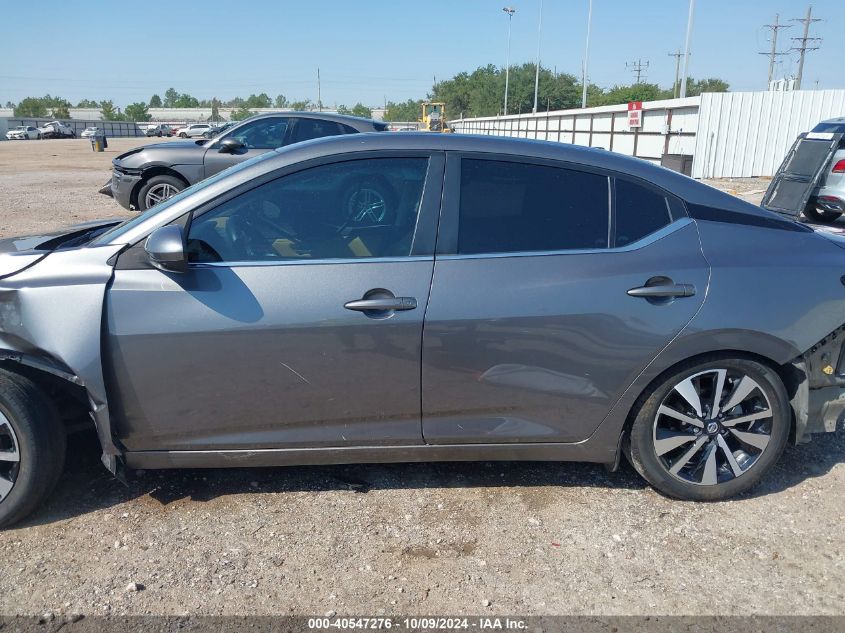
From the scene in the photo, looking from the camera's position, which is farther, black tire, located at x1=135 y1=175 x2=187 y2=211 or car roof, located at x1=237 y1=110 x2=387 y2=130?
car roof, located at x1=237 y1=110 x2=387 y2=130

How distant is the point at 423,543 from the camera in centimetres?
299

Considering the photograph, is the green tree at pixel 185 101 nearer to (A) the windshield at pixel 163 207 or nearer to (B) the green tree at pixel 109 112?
(B) the green tree at pixel 109 112

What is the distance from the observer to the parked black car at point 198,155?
10.3m

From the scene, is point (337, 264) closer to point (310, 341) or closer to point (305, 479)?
point (310, 341)

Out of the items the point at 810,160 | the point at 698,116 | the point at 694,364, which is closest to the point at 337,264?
the point at 694,364

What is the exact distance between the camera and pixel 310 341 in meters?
2.90

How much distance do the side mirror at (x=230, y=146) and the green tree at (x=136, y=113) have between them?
13559 centimetres

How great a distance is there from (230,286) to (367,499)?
125 centimetres

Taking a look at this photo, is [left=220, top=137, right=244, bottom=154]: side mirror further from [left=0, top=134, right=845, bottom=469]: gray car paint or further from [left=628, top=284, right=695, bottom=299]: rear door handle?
[left=628, top=284, right=695, bottom=299]: rear door handle

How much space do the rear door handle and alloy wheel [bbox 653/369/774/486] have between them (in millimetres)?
402

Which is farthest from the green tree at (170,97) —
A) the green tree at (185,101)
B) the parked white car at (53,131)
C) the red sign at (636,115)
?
the red sign at (636,115)

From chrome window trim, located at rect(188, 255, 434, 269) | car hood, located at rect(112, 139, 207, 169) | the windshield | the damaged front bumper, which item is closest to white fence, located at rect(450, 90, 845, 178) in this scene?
car hood, located at rect(112, 139, 207, 169)

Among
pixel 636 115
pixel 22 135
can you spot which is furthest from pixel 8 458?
pixel 22 135

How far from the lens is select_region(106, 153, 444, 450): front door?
9.51 ft
